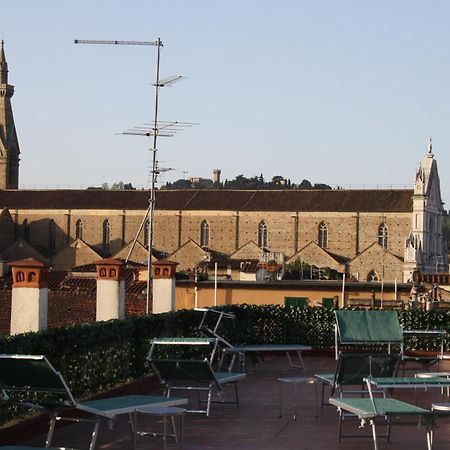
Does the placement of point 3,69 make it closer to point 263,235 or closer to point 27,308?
point 263,235

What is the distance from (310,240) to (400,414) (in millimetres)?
67468

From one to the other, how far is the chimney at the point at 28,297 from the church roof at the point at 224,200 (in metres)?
63.3

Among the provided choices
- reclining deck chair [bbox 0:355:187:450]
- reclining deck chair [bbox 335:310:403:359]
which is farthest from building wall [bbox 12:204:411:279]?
reclining deck chair [bbox 0:355:187:450]

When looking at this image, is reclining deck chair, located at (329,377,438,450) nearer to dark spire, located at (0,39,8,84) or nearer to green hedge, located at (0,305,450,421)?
green hedge, located at (0,305,450,421)

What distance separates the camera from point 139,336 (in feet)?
41.6

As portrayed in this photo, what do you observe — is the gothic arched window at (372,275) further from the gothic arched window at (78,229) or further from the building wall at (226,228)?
the gothic arched window at (78,229)

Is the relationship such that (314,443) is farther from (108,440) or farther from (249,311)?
(249,311)

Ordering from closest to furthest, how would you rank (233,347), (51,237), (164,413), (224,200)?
1. (164,413)
2. (233,347)
3. (224,200)
4. (51,237)

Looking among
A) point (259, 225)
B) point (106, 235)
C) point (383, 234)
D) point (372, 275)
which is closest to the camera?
point (372, 275)

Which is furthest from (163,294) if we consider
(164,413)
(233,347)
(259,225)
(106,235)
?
(106,235)

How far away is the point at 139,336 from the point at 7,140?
87949 mm

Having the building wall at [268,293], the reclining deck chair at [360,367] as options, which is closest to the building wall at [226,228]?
the building wall at [268,293]

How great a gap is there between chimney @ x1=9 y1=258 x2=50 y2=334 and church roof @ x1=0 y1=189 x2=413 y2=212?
6326 centimetres

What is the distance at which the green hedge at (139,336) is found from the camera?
33.5ft
